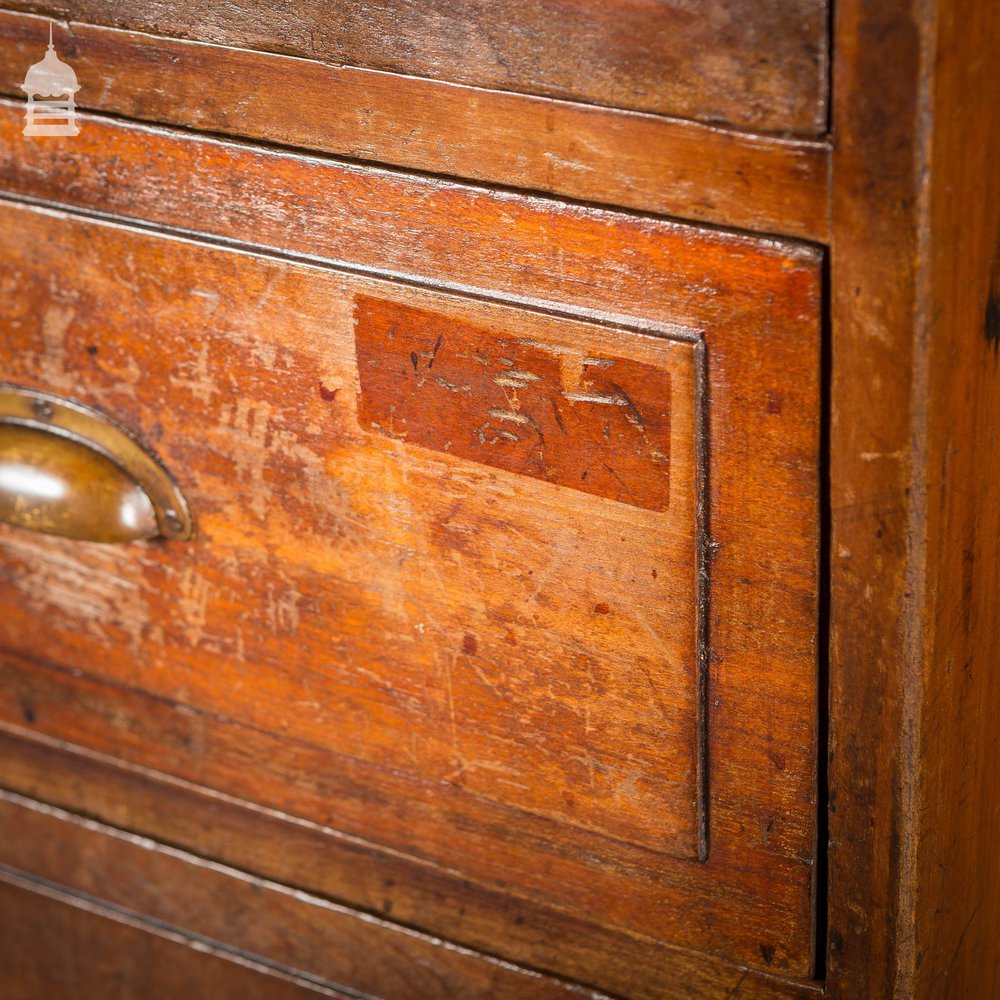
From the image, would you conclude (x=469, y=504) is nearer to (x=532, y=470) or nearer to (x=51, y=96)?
(x=532, y=470)

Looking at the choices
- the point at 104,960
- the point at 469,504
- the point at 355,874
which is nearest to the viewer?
the point at 469,504

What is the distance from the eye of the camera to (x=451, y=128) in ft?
1.75

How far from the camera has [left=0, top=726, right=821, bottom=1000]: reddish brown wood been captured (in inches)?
25.8

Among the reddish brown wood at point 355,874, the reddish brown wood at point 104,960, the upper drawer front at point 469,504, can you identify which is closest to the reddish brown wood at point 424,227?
the upper drawer front at point 469,504

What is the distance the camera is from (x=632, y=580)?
1.88ft

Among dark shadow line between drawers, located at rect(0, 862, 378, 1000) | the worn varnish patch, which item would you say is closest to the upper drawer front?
the worn varnish patch

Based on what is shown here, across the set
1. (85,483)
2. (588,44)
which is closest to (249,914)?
(85,483)

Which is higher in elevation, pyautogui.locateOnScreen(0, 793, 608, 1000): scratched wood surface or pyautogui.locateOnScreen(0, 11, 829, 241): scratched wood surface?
pyautogui.locateOnScreen(0, 11, 829, 241): scratched wood surface

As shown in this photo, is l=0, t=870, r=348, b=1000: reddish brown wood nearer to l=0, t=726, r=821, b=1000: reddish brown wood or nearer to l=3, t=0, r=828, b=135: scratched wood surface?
l=0, t=726, r=821, b=1000: reddish brown wood

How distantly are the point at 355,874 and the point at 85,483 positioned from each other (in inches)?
8.4

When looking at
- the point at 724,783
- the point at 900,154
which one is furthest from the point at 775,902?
the point at 900,154

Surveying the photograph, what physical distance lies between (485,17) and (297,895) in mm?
424

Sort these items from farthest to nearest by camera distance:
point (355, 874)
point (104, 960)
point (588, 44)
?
point (104, 960)
point (355, 874)
point (588, 44)

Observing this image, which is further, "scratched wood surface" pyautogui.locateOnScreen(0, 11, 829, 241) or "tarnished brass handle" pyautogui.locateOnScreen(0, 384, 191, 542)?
"tarnished brass handle" pyautogui.locateOnScreen(0, 384, 191, 542)
